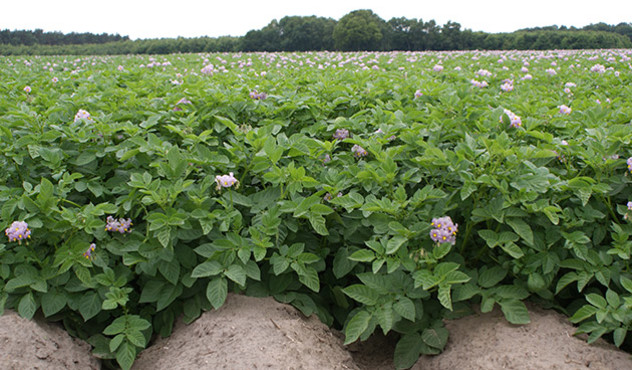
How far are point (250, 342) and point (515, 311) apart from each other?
121cm

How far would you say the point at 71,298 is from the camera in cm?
210

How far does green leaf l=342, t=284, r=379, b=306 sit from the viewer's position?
6.71 ft

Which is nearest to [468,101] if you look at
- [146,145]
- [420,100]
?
[420,100]

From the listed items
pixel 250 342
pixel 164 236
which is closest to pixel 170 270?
pixel 164 236

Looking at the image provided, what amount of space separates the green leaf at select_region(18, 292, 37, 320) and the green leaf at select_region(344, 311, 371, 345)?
4.72 feet

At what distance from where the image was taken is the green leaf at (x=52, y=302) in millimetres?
2031

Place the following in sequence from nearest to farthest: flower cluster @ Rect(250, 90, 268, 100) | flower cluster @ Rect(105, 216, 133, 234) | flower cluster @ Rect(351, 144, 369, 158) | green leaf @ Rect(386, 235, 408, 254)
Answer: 1. green leaf @ Rect(386, 235, 408, 254)
2. flower cluster @ Rect(105, 216, 133, 234)
3. flower cluster @ Rect(351, 144, 369, 158)
4. flower cluster @ Rect(250, 90, 268, 100)

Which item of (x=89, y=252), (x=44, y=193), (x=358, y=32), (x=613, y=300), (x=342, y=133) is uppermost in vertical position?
(x=358, y=32)

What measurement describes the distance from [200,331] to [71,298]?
0.65 m

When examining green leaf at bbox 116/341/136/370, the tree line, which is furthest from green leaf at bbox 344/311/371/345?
the tree line

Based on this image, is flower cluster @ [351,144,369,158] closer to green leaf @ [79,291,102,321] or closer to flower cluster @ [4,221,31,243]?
green leaf @ [79,291,102,321]

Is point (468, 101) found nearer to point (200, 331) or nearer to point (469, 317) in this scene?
point (469, 317)

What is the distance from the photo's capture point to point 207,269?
2037 mm

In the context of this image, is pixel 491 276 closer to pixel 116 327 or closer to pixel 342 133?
pixel 342 133
